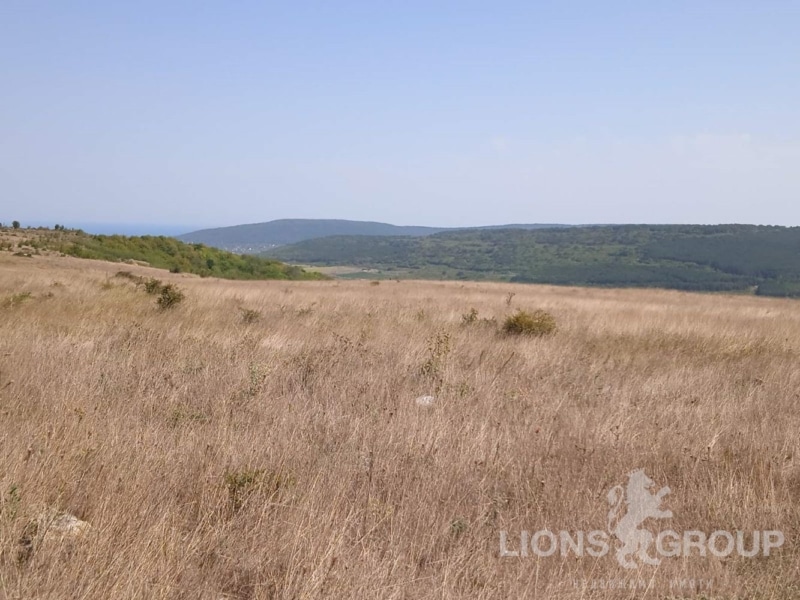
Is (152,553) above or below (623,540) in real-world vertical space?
above

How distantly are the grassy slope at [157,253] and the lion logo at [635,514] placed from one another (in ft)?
Result: 112

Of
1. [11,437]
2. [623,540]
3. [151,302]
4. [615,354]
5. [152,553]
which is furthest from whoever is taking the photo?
[151,302]

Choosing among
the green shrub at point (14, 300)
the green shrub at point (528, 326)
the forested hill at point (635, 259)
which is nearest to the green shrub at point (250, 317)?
the green shrub at point (14, 300)

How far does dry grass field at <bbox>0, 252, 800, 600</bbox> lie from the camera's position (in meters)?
2.66

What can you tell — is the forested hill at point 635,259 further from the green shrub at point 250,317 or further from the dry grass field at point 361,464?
the dry grass field at point 361,464

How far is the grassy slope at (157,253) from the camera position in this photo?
3509cm

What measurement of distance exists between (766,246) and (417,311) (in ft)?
471

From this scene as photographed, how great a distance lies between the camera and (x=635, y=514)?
137 inches

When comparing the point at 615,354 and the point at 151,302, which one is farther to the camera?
the point at 151,302

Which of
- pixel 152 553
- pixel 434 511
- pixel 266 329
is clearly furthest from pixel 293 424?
pixel 266 329

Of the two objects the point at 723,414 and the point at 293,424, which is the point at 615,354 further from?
the point at 293,424

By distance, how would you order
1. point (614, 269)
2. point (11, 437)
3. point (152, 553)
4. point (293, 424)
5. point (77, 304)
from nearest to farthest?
point (152, 553) → point (11, 437) → point (293, 424) → point (77, 304) → point (614, 269)

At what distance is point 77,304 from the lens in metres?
9.80

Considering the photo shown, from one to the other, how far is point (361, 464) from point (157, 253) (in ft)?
148
